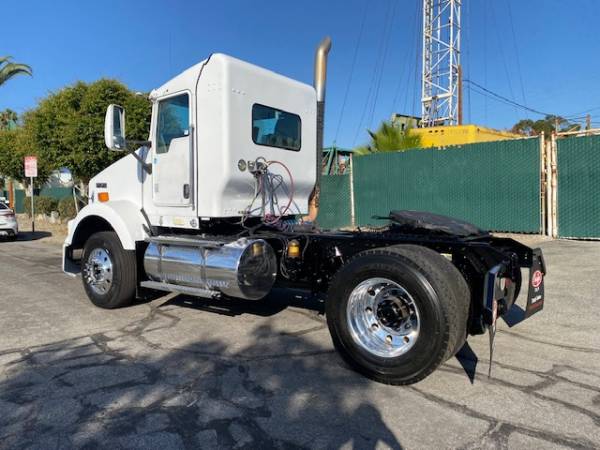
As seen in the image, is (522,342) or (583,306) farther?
(583,306)

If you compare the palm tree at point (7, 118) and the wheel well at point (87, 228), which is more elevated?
the palm tree at point (7, 118)

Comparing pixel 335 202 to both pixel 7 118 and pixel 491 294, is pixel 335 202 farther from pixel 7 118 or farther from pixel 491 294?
pixel 7 118

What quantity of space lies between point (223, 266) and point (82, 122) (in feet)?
38.4

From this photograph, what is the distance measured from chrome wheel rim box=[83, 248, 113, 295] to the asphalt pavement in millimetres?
328

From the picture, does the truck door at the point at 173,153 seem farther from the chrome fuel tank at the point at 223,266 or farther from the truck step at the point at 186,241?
the chrome fuel tank at the point at 223,266

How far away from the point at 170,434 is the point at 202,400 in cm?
53

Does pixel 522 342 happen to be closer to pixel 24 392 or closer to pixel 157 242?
pixel 157 242

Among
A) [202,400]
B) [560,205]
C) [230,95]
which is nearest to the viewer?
[202,400]

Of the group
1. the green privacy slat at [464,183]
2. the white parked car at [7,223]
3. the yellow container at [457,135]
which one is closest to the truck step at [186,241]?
the green privacy slat at [464,183]

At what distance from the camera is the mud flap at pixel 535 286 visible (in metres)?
4.36

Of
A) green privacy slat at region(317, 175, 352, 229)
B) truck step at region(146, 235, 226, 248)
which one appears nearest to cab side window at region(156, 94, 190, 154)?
truck step at region(146, 235, 226, 248)

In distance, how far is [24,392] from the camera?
13.0ft

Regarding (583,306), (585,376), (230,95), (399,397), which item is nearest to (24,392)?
(399,397)

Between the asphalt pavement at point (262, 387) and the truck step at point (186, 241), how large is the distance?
959 mm
